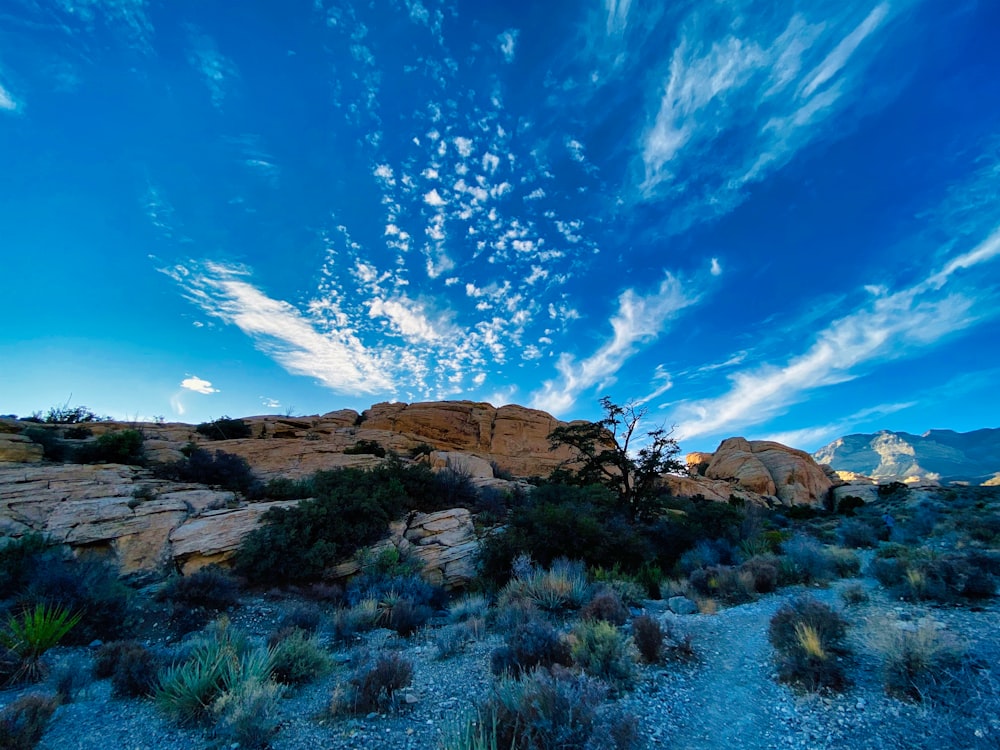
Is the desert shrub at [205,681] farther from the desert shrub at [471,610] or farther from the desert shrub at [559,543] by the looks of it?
the desert shrub at [559,543]

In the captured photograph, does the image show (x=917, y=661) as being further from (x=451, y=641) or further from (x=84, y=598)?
(x=84, y=598)

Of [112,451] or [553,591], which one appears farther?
[112,451]

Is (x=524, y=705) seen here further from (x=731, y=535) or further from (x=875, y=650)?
(x=731, y=535)

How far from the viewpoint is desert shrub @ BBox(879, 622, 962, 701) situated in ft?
12.8

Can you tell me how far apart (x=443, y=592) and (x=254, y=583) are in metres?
4.69

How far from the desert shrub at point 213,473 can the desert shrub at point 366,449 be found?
7.52 meters

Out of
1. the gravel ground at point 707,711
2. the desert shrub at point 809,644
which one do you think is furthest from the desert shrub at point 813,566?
the desert shrub at point 809,644

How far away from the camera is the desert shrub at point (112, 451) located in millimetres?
17016

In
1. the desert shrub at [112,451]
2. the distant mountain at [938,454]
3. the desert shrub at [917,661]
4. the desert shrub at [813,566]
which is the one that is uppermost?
the distant mountain at [938,454]

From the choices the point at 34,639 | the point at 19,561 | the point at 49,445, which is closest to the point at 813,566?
the point at 34,639

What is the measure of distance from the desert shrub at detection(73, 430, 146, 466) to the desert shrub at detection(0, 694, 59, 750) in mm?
16686

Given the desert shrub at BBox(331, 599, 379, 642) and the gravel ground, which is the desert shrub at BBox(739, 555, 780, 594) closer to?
the gravel ground

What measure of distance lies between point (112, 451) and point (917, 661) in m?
24.8

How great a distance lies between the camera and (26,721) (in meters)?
3.96
